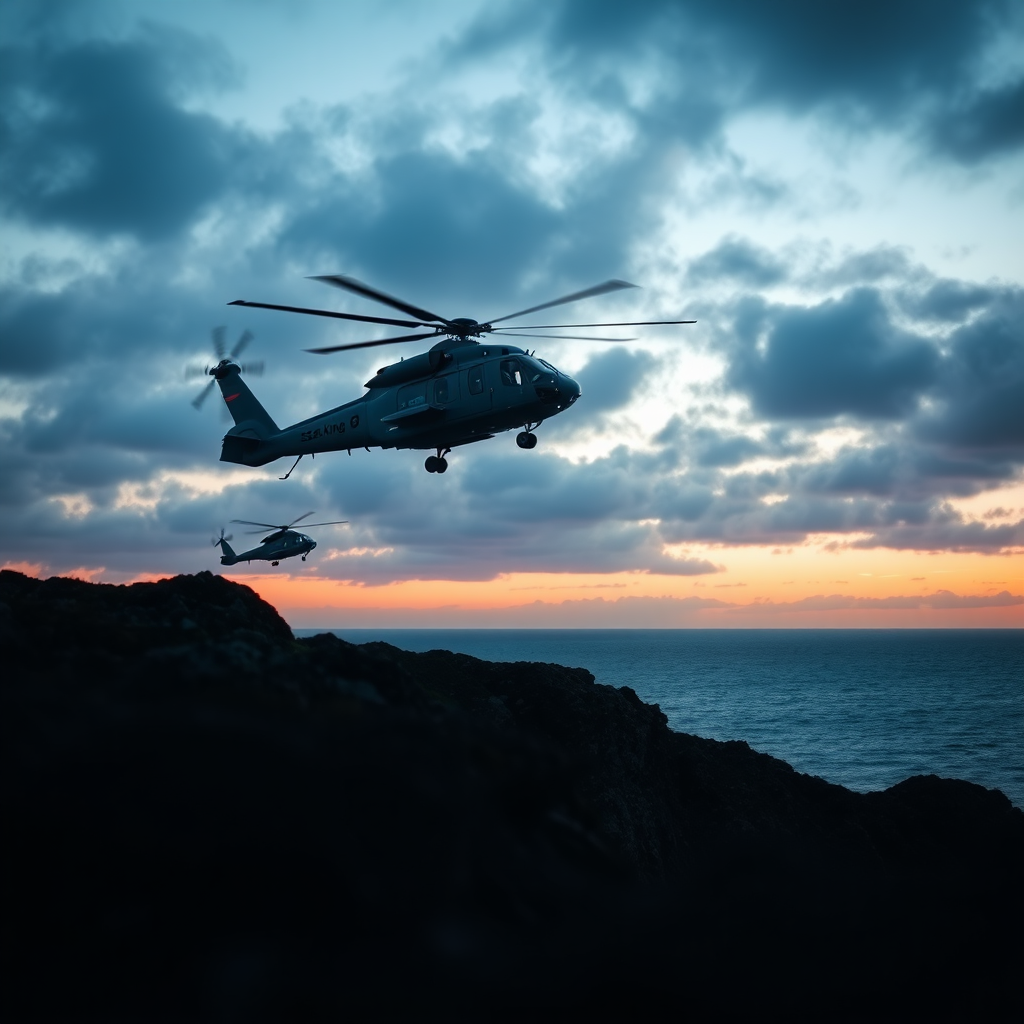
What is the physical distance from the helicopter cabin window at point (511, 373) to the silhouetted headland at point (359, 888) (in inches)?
569

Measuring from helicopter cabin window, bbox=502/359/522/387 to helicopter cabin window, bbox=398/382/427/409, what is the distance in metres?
2.92

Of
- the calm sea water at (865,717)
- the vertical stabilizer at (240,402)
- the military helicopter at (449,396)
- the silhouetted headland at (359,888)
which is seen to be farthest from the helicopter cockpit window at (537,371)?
the calm sea water at (865,717)

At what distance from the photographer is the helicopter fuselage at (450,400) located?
2697 cm

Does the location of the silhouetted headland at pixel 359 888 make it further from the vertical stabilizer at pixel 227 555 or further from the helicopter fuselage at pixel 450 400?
the vertical stabilizer at pixel 227 555

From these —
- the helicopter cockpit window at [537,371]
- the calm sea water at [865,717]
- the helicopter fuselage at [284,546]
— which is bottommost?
the calm sea water at [865,717]

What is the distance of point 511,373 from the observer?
89.0 ft

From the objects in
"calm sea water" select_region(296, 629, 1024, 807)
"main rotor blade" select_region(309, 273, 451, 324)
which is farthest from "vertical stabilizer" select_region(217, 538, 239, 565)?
"calm sea water" select_region(296, 629, 1024, 807)

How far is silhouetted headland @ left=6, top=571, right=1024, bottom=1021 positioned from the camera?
949 centimetres

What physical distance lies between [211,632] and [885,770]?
67691mm

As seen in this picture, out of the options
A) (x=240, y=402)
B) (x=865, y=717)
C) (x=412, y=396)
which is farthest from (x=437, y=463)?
(x=865, y=717)

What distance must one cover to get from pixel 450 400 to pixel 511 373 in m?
2.24

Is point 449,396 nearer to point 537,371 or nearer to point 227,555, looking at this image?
point 537,371

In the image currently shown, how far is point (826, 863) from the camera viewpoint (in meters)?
13.2

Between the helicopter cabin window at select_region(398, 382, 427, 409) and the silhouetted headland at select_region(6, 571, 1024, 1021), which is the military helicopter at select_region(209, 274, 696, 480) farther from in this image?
the silhouetted headland at select_region(6, 571, 1024, 1021)
